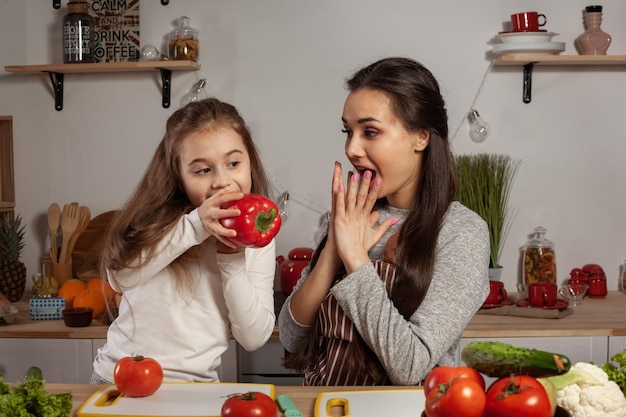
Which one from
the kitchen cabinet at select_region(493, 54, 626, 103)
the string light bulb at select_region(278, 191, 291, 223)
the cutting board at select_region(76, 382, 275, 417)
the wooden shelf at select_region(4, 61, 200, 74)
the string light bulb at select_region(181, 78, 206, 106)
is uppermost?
the wooden shelf at select_region(4, 61, 200, 74)

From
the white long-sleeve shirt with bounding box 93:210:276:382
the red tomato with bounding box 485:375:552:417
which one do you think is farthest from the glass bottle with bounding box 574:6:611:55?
the red tomato with bounding box 485:375:552:417

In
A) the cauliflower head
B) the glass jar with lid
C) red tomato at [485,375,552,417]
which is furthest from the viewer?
the glass jar with lid

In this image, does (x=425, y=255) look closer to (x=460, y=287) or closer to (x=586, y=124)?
(x=460, y=287)

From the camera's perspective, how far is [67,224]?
3.10 m

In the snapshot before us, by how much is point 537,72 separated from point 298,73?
0.91 meters

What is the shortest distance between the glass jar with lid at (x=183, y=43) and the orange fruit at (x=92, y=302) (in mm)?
937

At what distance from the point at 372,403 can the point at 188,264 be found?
0.53 metres

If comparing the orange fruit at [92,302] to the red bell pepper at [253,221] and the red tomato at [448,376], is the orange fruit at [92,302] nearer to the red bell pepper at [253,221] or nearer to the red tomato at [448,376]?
the red bell pepper at [253,221]

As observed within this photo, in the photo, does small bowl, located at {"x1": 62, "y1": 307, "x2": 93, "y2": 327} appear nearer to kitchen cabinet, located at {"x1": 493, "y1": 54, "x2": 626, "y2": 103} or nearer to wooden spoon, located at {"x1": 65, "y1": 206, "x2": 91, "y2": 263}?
wooden spoon, located at {"x1": 65, "y1": 206, "x2": 91, "y2": 263}

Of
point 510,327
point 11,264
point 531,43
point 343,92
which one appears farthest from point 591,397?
point 11,264

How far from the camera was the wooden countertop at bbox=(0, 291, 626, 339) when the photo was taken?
2.50 metres

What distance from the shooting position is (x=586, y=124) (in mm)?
3102

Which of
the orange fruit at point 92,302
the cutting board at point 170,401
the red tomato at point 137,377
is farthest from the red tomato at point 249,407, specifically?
the orange fruit at point 92,302

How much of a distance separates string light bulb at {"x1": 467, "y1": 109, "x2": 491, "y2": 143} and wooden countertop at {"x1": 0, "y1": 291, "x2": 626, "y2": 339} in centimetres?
74
